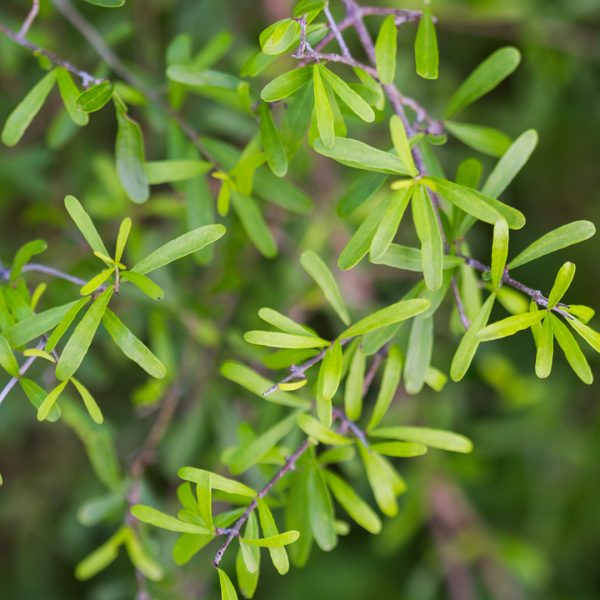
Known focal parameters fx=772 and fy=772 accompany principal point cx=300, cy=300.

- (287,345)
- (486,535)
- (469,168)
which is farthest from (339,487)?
(486,535)

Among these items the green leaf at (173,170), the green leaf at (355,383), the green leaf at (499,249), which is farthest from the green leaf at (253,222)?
the green leaf at (499,249)

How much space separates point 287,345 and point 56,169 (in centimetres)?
105

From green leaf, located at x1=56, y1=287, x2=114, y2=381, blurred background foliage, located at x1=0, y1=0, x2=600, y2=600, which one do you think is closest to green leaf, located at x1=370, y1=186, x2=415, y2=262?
green leaf, located at x1=56, y1=287, x2=114, y2=381

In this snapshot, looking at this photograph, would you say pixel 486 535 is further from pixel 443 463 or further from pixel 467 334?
pixel 467 334

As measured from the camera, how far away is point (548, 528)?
1555 mm

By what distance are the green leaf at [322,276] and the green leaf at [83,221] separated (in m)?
0.17

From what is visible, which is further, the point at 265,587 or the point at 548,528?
the point at 265,587

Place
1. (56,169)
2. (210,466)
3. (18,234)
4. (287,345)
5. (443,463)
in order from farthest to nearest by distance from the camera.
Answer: (18,234) < (56,169) < (443,463) < (210,466) < (287,345)

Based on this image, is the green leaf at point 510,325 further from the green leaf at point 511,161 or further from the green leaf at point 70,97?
the green leaf at point 70,97

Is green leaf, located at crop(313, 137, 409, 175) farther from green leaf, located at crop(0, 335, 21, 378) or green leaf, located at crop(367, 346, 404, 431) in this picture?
green leaf, located at crop(0, 335, 21, 378)

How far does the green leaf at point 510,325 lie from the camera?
1.97ft

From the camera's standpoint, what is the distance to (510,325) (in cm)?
61

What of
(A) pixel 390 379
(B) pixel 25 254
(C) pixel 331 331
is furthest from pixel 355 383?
(C) pixel 331 331

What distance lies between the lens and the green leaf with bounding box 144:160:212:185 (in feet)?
2.64
